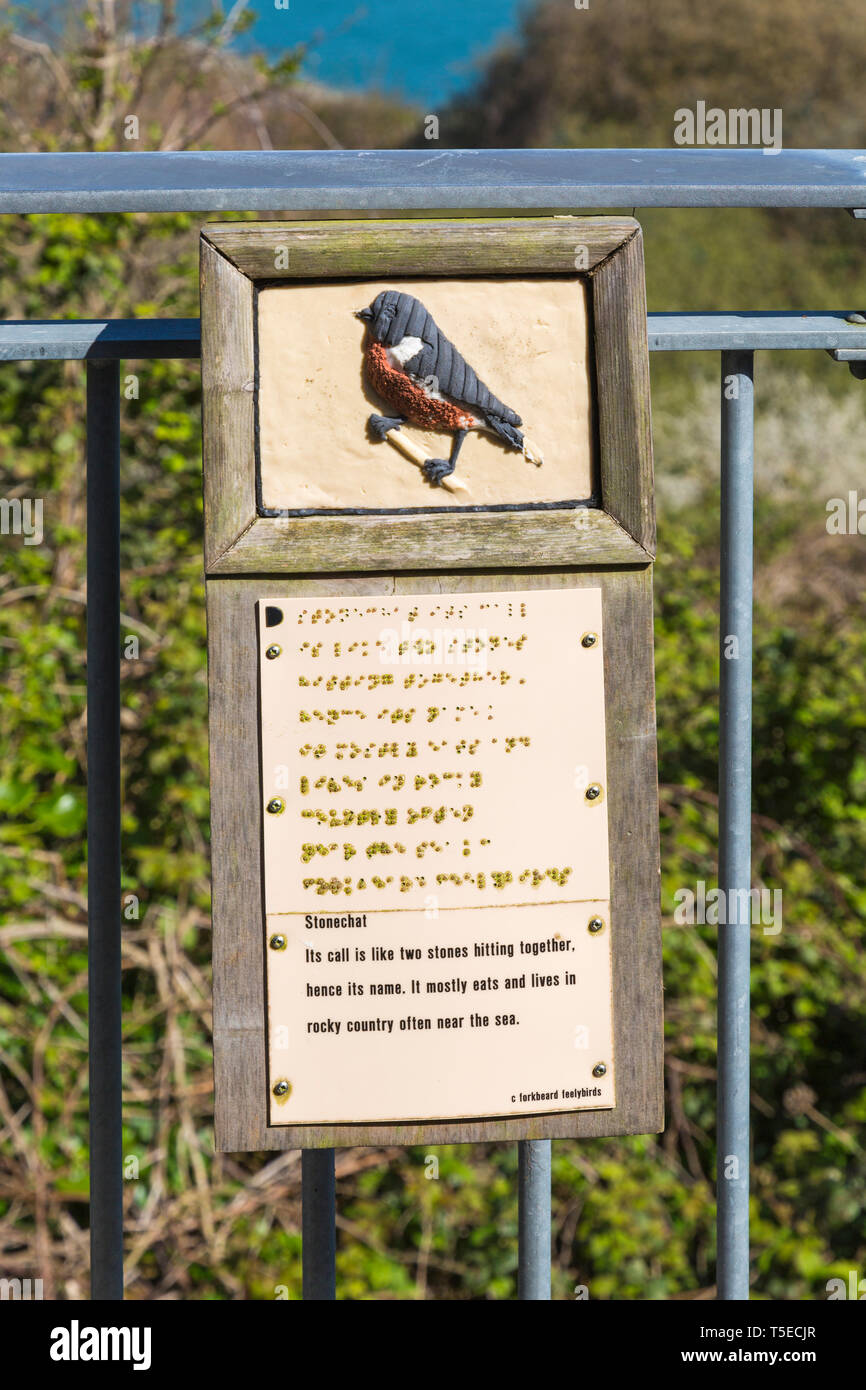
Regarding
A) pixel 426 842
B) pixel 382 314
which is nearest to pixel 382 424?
pixel 382 314

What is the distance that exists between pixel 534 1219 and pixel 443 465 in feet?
2.55

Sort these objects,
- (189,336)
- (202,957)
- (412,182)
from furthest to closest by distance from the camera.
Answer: (202,957)
(189,336)
(412,182)

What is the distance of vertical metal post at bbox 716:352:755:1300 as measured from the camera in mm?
1320

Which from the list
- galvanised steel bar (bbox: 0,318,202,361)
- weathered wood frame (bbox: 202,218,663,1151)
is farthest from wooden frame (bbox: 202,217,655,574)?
galvanised steel bar (bbox: 0,318,202,361)

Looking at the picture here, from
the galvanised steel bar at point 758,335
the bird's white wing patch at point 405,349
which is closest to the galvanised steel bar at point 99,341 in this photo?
the bird's white wing patch at point 405,349

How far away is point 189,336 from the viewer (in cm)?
127

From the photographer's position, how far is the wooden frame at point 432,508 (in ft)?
3.82

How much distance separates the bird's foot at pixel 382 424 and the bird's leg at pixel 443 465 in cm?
5

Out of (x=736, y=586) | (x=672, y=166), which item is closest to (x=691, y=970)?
(x=736, y=586)

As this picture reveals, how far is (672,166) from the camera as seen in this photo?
1.25 metres

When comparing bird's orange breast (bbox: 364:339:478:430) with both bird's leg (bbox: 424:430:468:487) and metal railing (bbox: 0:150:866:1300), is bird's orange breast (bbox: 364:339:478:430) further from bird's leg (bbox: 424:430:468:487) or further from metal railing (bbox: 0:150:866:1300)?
metal railing (bbox: 0:150:866:1300)

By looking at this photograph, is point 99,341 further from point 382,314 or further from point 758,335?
point 758,335

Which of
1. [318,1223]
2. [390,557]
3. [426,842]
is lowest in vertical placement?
[318,1223]
